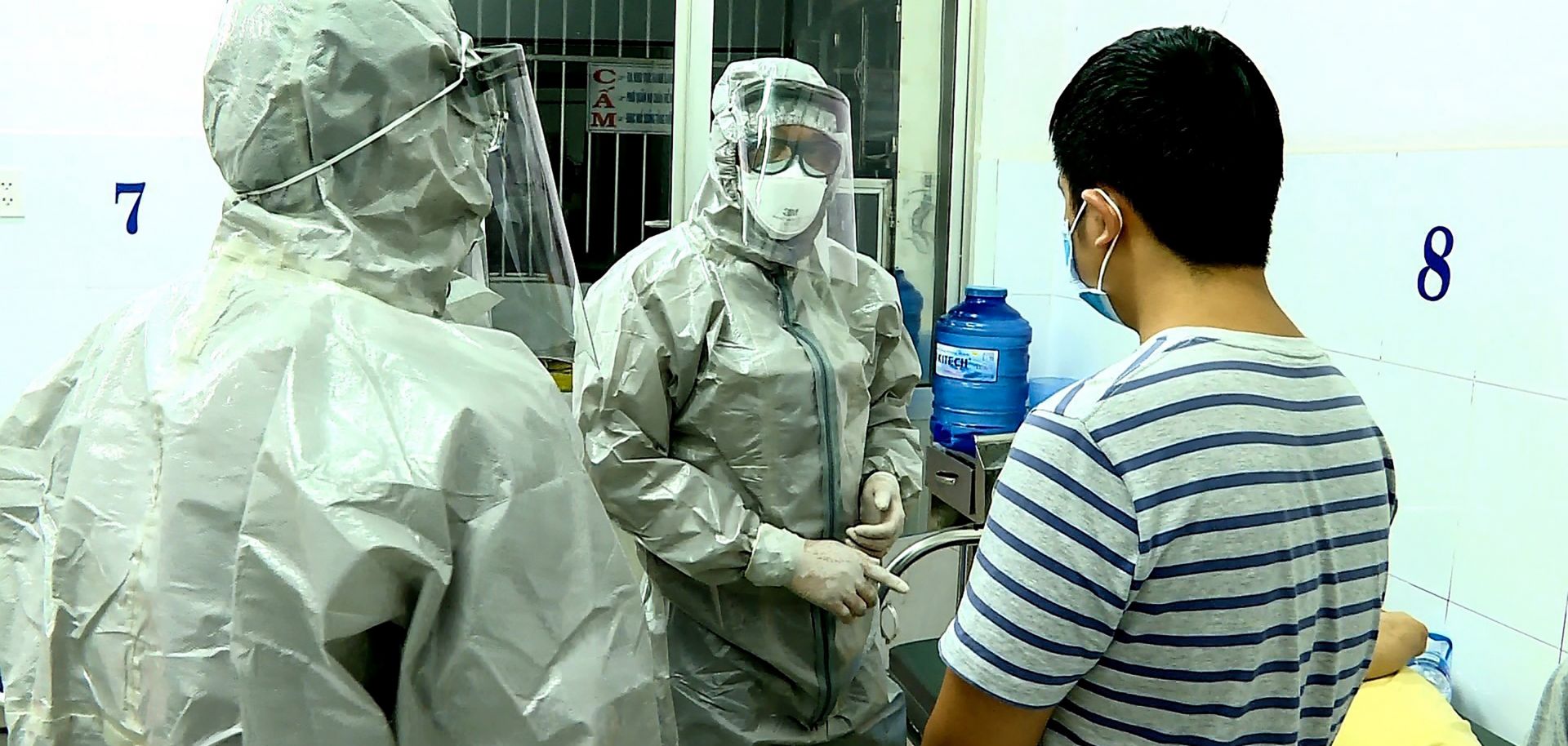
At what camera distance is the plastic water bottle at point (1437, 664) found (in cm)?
166

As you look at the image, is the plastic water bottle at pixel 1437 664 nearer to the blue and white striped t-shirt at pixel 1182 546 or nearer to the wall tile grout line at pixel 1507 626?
the wall tile grout line at pixel 1507 626

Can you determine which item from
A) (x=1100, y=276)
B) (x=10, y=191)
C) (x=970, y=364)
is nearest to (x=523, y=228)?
(x=1100, y=276)

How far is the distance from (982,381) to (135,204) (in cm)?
194

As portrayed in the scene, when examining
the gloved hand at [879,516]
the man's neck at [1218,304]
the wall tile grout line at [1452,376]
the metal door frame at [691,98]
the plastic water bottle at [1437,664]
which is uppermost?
the metal door frame at [691,98]

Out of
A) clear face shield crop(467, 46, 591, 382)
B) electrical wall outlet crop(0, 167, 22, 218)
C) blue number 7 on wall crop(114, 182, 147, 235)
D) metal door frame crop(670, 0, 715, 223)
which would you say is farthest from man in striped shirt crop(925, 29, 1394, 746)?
electrical wall outlet crop(0, 167, 22, 218)

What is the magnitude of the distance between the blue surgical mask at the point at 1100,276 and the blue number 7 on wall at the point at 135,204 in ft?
7.41

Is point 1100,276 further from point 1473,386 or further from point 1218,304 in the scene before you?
point 1473,386

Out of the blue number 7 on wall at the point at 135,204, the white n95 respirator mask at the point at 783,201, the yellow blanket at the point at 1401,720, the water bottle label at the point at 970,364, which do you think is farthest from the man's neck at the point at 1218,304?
the blue number 7 on wall at the point at 135,204

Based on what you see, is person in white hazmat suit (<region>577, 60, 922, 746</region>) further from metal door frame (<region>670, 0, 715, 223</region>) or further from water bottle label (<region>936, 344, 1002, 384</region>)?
metal door frame (<region>670, 0, 715, 223</region>)

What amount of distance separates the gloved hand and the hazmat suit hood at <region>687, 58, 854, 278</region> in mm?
357

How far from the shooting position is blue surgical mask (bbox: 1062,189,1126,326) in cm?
94

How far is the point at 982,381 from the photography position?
9.25 ft

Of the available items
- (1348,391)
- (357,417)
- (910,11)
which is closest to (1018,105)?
(910,11)

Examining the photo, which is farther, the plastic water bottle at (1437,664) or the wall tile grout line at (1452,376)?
the plastic water bottle at (1437,664)
